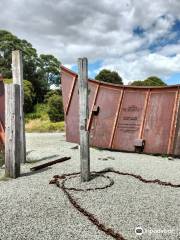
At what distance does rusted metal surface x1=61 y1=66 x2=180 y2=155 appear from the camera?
9805mm

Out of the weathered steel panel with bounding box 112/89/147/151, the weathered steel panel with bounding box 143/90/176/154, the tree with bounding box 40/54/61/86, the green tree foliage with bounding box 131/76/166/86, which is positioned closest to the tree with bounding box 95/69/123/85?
the green tree foliage with bounding box 131/76/166/86

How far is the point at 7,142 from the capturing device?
6.79 meters

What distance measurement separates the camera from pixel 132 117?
10.5m

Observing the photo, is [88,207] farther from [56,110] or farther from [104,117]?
[56,110]

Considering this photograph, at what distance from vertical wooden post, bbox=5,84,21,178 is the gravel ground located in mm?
348

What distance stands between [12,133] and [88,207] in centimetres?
273

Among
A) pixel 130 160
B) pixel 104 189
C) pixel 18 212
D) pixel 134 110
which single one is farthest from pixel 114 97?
pixel 18 212

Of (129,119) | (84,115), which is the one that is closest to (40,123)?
(129,119)

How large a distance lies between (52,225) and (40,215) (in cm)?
40

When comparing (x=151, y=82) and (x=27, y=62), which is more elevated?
(x=27, y=62)

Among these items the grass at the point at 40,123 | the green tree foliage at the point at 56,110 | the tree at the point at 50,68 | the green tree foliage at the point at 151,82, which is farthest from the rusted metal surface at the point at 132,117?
the tree at the point at 50,68

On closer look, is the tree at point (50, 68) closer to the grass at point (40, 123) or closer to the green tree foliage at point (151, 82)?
the grass at point (40, 123)

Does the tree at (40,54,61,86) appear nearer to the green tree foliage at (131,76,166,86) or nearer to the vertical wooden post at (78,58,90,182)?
the green tree foliage at (131,76,166,86)

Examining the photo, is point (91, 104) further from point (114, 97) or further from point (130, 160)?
point (130, 160)
